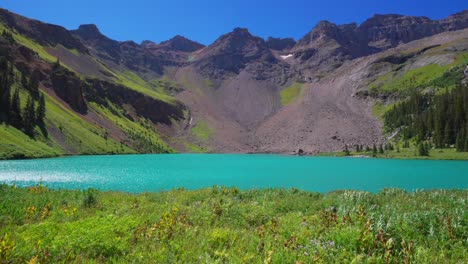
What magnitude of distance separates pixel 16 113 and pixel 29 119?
6.05m

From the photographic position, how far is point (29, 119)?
11544cm

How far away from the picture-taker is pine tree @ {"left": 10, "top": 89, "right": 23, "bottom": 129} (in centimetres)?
11338

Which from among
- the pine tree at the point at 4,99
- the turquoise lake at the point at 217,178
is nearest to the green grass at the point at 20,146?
the pine tree at the point at 4,99

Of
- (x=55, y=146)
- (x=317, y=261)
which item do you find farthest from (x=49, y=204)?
(x=55, y=146)

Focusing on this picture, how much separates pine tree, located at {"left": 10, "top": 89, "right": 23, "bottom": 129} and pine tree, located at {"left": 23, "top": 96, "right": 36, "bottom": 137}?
→ 6.15 ft

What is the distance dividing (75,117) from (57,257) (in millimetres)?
166464

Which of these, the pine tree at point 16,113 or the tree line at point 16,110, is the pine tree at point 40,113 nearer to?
the tree line at point 16,110

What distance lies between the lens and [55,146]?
117 meters

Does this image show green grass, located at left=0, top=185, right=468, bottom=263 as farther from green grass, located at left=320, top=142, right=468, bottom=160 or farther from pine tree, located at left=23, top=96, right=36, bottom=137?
green grass, located at left=320, top=142, right=468, bottom=160

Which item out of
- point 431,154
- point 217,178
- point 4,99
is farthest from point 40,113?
point 431,154

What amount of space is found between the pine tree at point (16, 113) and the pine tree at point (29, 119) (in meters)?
1.87

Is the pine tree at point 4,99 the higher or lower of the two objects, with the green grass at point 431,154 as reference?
higher

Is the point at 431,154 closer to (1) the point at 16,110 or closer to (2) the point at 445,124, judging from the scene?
(2) the point at 445,124

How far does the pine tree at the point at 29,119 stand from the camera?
371ft
